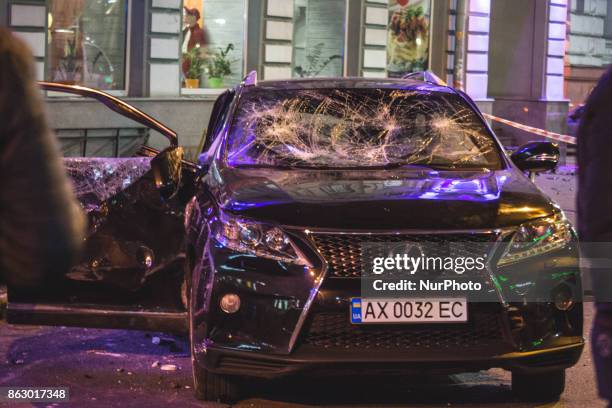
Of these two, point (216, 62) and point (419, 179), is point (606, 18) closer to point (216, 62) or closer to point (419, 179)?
point (216, 62)

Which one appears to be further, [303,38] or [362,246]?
[303,38]

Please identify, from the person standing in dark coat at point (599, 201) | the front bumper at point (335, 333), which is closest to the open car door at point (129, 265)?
the front bumper at point (335, 333)

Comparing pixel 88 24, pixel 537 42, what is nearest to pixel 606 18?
pixel 537 42

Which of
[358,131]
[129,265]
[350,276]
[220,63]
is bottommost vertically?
[129,265]

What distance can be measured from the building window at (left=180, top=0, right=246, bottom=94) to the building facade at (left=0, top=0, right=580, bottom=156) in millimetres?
17

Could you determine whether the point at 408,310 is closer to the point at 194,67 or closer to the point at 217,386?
the point at 217,386

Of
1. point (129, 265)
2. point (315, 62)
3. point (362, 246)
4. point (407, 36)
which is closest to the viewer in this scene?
point (362, 246)

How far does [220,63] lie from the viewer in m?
21.5

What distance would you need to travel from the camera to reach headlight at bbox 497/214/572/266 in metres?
5.76

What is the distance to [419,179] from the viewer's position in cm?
629

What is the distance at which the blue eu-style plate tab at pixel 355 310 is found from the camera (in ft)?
18.2

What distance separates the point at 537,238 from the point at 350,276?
916mm

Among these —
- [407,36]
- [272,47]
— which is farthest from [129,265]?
[407,36]

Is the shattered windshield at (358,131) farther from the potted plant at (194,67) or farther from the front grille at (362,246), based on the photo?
the potted plant at (194,67)
